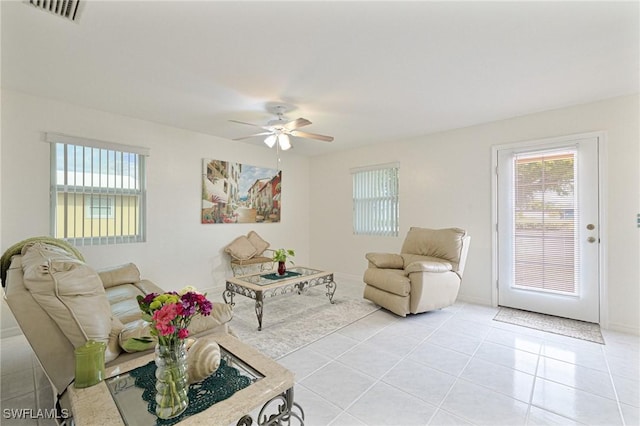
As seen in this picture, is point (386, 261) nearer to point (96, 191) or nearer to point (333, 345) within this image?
point (333, 345)

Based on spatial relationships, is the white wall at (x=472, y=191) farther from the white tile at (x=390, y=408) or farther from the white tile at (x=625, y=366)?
the white tile at (x=390, y=408)

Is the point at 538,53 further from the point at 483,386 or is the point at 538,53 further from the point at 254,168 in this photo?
the point at 254,168

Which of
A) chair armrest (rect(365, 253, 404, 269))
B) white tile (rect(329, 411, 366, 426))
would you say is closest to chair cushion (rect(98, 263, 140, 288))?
white tile (rect(329, 411, 366, 426))

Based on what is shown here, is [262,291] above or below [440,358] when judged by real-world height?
above

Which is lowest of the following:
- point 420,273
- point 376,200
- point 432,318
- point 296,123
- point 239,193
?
point 432,318

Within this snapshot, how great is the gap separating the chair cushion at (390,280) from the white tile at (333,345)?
2.96ft

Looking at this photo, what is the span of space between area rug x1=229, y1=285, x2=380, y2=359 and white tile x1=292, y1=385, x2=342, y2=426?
566 mm

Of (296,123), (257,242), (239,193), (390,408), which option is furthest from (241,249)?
(390,408)

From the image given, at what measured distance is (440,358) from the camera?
238cm

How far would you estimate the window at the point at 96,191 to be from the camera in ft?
10.4

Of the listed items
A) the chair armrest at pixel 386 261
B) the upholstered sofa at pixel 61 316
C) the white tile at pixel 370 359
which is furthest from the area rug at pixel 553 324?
the upholstered sofa at pixel 61 316

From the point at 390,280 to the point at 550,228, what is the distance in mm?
2054

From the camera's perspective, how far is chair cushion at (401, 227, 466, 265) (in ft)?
11.7

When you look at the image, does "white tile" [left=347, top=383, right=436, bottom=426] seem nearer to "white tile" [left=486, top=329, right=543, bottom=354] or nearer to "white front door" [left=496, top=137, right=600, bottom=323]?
"white tile" [left=486, top=329, right=543, bottom=354]
